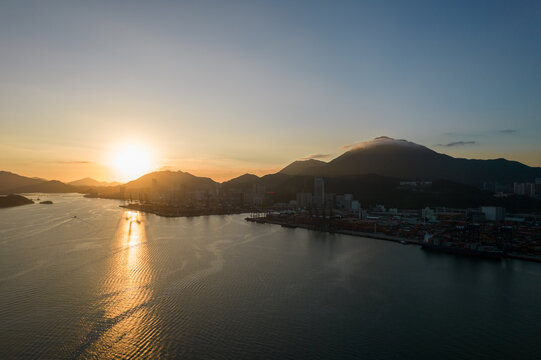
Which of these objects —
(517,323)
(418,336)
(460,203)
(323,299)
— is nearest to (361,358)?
(418,336)

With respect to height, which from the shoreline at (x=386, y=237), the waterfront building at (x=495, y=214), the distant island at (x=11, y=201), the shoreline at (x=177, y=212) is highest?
the distant island at (x=11, y=201)

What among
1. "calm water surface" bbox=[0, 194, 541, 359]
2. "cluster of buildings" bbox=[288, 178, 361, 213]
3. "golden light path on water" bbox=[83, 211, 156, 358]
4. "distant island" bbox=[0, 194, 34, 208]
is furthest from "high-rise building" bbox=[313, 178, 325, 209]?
"distant island" bbox=[0, 194, 34, 208]

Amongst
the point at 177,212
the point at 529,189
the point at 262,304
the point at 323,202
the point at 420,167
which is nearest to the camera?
the point at 262,304

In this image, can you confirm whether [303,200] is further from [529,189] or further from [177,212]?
[529,189]

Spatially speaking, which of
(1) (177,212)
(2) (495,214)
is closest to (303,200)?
(1) (177,212)

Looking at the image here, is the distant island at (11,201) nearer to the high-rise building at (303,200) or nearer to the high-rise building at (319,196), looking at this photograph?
the high-rise building at (303,200)

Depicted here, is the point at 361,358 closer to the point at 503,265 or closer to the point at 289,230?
the point at 503,265

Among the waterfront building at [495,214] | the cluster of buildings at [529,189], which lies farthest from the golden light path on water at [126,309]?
the cluster of buildings at [529,189]
